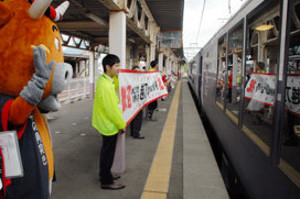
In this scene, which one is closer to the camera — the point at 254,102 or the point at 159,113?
the point at 254,102

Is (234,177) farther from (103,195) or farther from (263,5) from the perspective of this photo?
(263,5)

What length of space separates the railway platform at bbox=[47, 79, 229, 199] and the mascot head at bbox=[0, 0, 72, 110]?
A: 6.06 ft

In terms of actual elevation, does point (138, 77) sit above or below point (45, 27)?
below

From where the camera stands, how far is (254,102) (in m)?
2.84

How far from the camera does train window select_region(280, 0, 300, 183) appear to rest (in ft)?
6.34

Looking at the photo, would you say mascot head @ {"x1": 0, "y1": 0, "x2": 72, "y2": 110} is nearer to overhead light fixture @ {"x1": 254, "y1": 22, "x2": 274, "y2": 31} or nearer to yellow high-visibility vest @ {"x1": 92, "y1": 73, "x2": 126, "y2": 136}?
yellow high-visibility vest @ {"x1": 92, "y1": 73, "x2": 126, "y2": 136}

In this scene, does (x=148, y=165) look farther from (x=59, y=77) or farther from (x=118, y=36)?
(x=59, y=77)

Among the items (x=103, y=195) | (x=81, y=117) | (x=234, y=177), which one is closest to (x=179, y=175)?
(x=234, y=177)

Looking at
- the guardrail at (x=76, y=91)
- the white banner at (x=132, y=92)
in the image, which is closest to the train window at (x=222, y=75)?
the white banner at (x=132, y=92)

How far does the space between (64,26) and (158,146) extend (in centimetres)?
423

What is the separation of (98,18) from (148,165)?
3477 mm

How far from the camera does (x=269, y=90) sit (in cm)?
240

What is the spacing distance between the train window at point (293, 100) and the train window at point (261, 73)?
0.50ft

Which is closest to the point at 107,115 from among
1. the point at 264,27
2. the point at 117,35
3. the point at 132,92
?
the point at 132,92
